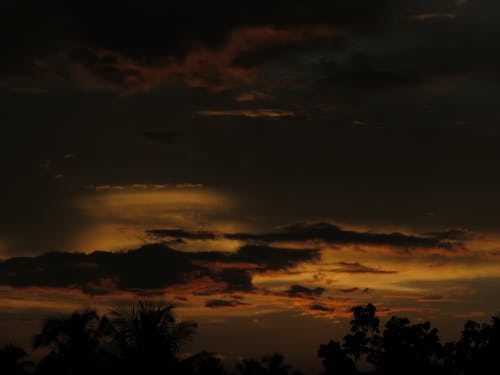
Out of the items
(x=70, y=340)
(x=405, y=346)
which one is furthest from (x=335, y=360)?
(x=70, y=340)

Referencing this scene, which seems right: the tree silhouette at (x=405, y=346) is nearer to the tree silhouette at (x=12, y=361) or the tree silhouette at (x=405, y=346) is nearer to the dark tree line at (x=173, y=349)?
the dark tree line at (x=173, y=349)

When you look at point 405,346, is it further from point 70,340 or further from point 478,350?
point 70,340

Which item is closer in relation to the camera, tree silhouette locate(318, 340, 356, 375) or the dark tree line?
the dark tree line

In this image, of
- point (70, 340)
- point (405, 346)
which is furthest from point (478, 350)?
point (70, 340)

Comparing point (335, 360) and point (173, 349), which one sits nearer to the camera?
point (173, 349)

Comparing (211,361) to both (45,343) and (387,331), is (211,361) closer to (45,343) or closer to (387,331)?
(387,331)

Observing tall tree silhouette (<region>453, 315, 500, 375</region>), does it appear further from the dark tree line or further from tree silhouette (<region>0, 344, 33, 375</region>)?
tree silhouette (<region>0, 344, 33, 375</region>)

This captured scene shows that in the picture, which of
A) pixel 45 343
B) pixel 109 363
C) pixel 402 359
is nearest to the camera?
pixel 109 363

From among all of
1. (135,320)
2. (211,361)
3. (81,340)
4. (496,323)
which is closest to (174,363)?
(135,320)

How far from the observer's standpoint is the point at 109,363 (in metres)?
35.1

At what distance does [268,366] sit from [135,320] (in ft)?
224

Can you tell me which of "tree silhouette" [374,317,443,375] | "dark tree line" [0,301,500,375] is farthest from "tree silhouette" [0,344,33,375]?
"tree silhouette" [374,317,443,375]

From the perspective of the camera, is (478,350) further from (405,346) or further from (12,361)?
(12,361)

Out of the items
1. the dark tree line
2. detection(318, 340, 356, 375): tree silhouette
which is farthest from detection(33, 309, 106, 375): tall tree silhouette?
detection(318, 340, 356, 375): tree silhouette
